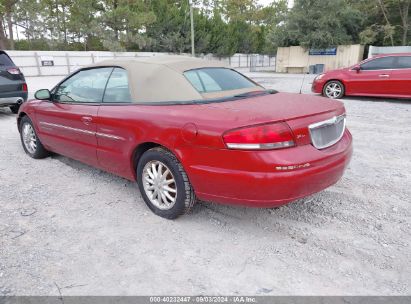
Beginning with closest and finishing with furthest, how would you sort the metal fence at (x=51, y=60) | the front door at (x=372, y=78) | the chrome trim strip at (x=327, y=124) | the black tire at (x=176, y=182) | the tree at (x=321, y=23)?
the chrome trim strip at (x=327, y=124), the black tire at (x=176, y=182), the front door at (x=372, y=78), the metal fence at (x=51, y=60), the tree at (x=321, y=23)

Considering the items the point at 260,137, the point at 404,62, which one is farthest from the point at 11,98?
the point at 404,62

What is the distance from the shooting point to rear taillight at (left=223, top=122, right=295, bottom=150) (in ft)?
8.87

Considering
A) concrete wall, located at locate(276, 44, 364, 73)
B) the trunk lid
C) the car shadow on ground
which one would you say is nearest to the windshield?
the trunk lid

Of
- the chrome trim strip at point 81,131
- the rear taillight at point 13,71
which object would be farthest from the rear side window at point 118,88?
the rear taillight at point 13,71

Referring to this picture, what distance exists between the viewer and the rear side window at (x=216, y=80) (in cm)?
344

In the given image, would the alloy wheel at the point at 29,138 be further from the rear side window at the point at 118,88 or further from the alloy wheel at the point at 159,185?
the alloy wheel at the point at 159,185

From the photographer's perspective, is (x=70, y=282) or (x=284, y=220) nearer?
(x=70, y=282)

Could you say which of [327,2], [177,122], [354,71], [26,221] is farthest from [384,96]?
[327,2]

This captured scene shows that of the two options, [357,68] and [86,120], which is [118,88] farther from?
[357,68]

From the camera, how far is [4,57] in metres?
8.77

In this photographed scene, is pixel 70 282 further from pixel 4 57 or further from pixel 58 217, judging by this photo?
pixel 4 57

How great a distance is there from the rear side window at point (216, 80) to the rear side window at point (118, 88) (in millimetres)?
670

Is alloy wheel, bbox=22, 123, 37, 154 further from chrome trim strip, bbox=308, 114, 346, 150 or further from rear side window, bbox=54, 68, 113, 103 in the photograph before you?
chrome trim strip, bbox=308, 114, 346, 150

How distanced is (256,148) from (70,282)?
5.48 feet
